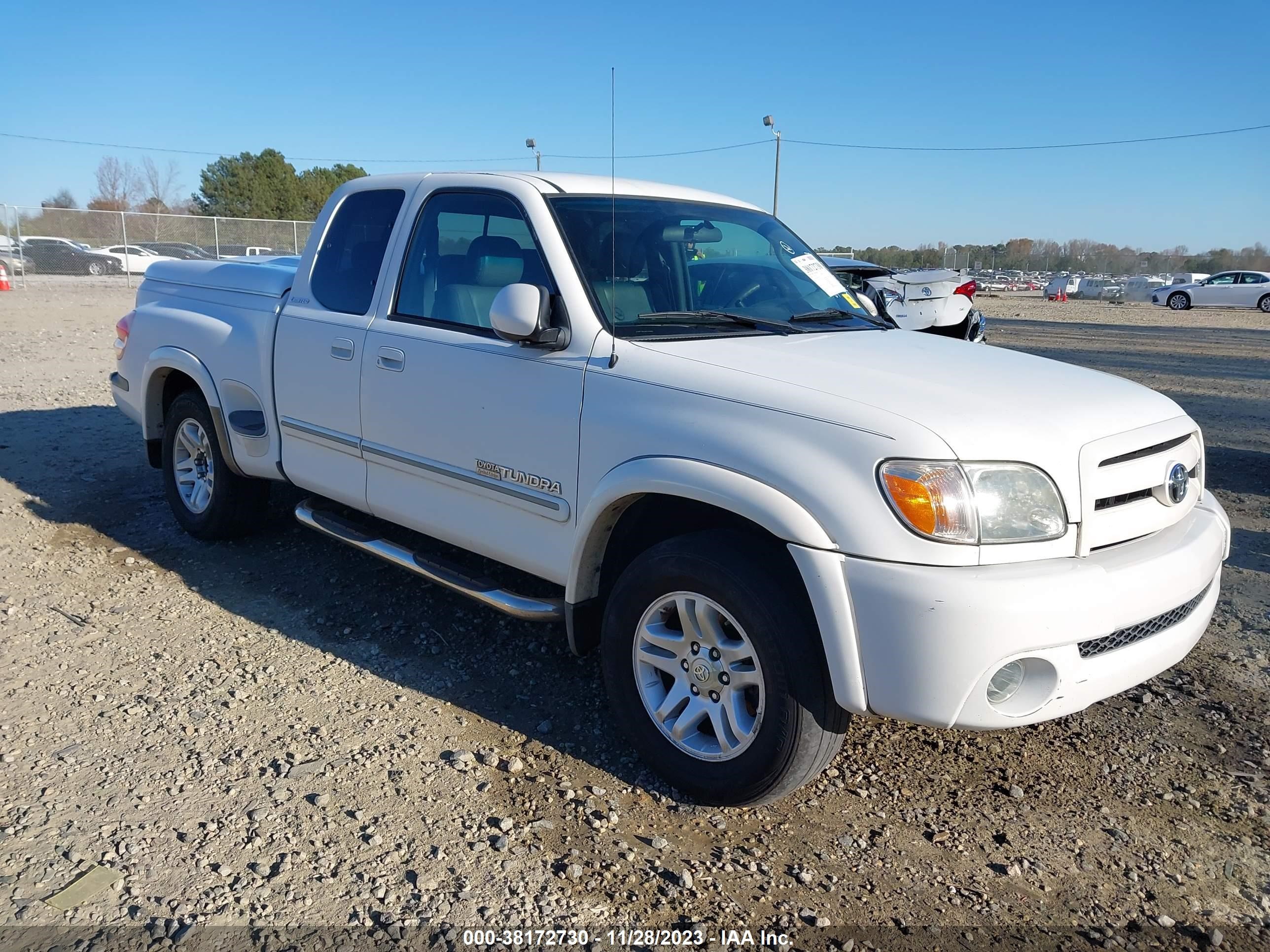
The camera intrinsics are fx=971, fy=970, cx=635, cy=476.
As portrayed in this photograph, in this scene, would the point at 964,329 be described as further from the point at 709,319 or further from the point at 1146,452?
the point at 1146,452

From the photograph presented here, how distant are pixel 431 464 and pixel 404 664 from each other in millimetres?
907

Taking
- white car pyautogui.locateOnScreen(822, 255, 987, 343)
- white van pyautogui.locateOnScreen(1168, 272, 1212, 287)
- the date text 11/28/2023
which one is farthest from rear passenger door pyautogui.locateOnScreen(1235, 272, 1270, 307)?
the date text 11/28/2023

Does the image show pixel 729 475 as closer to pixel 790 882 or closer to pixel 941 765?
pixel 790 882

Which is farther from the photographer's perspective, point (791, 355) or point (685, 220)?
point (685, 220)

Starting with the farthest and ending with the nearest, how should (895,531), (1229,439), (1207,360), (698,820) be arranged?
(1207,360) → (1229,439) → (698,820) → (895,531)

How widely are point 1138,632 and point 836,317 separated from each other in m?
1.77

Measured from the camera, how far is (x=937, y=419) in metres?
2.76

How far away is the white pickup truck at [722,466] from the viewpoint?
267 cm

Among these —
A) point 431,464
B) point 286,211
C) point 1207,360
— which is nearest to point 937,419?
point 431,464

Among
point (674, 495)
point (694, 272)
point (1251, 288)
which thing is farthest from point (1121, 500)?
point (1251, 288)

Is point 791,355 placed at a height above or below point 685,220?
below

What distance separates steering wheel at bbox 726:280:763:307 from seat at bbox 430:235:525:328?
848 mm

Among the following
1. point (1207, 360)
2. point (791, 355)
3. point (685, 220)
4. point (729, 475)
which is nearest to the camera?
point (729, 475)

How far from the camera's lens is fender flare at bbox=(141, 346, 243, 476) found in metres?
5.14
